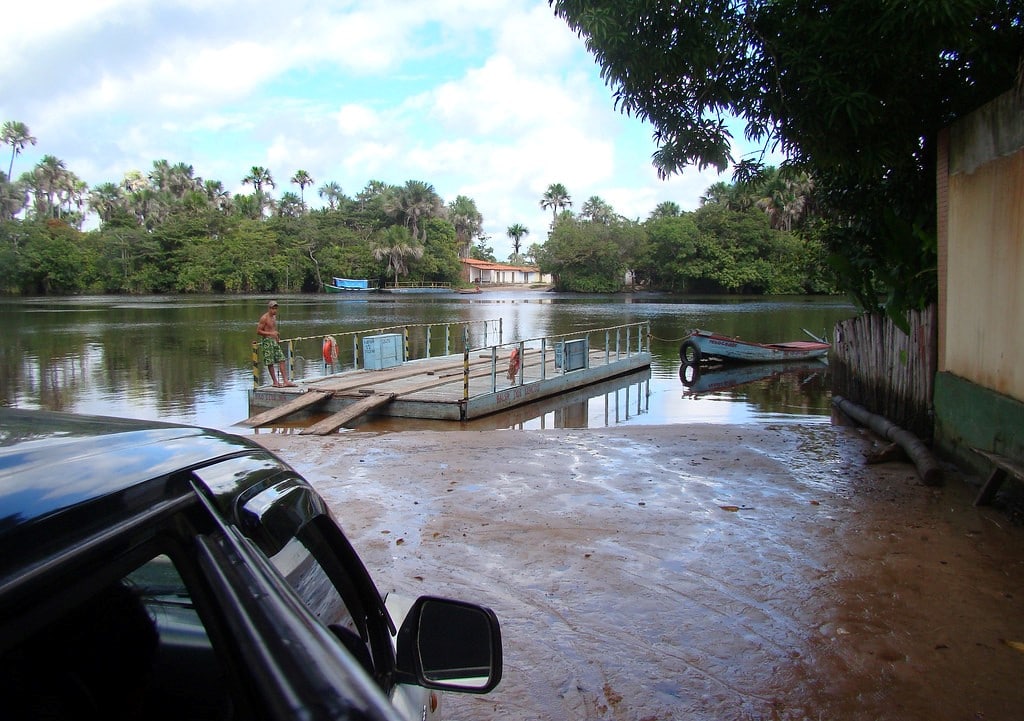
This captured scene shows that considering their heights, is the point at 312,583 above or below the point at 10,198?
below

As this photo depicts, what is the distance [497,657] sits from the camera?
176cm

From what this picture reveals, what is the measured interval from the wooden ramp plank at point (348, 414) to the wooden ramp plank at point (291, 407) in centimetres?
61

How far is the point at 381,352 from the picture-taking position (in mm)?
18453

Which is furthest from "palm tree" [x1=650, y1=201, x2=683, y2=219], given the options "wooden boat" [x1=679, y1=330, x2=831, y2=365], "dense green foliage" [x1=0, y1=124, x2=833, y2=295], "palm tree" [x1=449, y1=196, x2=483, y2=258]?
"wooden boat" [x1=679, y1=330, x2=831, y2=365]

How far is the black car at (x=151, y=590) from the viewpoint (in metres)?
0.90

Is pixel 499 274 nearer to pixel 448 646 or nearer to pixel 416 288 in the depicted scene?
pixel 416 288

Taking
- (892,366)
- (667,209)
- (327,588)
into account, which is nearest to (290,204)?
(667,209)

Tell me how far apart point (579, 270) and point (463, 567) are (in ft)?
267

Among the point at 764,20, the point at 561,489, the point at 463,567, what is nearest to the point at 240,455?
the point at 463,567

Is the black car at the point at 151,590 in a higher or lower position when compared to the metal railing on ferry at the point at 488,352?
higher

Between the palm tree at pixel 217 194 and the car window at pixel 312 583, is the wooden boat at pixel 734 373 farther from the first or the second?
the palm tree at pixel 217 194

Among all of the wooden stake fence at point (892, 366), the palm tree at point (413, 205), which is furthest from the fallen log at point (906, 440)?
the palm tree at point (413, 205)

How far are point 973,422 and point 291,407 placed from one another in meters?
10.9

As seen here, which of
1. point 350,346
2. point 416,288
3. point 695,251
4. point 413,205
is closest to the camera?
point 350,346
